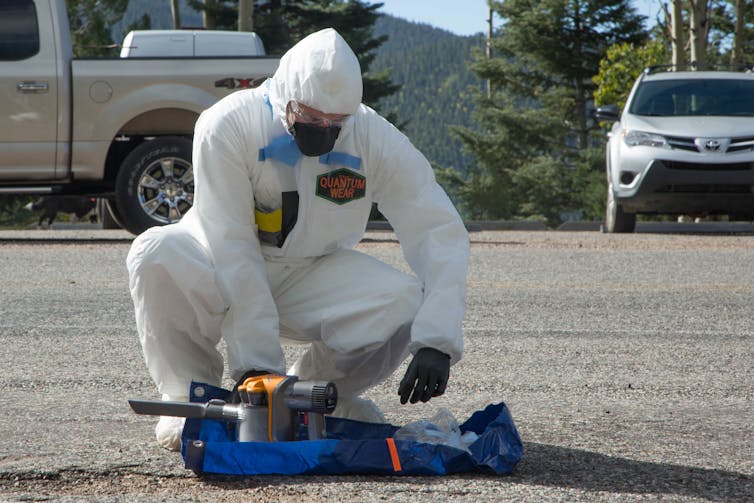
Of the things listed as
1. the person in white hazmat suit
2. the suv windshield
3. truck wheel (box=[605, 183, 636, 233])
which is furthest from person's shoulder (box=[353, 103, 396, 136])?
truck wheel (box=[605, 183, 636, 233])

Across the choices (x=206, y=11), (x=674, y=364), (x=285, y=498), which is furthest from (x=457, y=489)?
(x=206, y=11)

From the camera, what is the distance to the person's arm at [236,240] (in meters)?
3.60

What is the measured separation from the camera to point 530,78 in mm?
45312

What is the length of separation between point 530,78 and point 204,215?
139ft

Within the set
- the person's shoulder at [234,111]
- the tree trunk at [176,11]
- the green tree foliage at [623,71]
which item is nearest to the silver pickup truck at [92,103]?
the person's shoulder at [234,111]

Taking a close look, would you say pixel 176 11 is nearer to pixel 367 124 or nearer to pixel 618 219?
pixel 618 219

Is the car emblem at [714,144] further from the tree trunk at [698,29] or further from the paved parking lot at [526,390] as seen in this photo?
the tree trunk at [698,29]

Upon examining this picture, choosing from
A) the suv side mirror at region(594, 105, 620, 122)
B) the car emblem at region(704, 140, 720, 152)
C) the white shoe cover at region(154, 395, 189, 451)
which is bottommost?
the white shoe cover at region(154, 395, 189, 451)

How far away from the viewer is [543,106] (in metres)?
45.6

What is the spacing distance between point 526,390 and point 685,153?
816 cm

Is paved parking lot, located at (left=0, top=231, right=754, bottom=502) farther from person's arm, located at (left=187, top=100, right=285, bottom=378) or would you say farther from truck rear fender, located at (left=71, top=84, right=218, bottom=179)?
truck rear fender, located at (left=71, top=84, right=218, bottom=179)

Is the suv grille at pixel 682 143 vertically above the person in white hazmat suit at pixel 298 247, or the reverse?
the suv grille at pixel 682 143

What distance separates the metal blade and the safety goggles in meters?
0.85

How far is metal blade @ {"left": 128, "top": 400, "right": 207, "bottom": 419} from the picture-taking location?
3387mm
